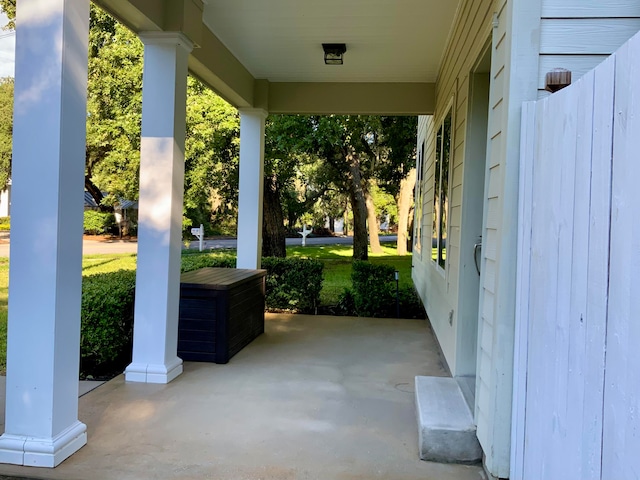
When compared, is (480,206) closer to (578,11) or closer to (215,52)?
(578,11)

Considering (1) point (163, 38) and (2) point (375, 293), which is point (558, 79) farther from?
(2) point (375, 293)

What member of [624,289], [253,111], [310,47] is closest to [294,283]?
[253,111]

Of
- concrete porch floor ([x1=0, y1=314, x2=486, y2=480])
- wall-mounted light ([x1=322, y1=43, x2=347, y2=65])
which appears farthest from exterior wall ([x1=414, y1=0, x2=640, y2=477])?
wall-mounted light ([x1=322, y1=43, x2=347, y2=65])

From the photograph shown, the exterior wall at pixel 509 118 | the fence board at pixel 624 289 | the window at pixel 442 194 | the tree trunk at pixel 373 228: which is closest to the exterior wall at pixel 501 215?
the exterior wall at pixel 509 118

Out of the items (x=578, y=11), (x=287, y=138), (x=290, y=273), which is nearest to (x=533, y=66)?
(x=578, y=11)

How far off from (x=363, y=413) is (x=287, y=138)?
20.9 ft

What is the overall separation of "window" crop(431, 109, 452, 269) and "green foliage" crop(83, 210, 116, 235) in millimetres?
20009

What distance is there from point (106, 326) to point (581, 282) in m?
3.64

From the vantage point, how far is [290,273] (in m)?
7.05

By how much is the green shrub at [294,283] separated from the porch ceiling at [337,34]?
2525 millimetres

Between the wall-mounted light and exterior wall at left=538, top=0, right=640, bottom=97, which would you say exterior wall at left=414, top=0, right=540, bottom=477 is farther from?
the wall-mounted light

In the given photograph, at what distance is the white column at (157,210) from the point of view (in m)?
3.79

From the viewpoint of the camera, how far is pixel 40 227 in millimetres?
2502

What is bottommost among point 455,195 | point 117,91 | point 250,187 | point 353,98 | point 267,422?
point 267,422
